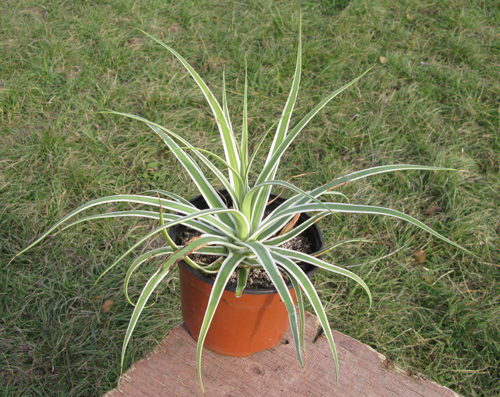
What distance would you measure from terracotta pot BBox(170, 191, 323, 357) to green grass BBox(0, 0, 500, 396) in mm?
529

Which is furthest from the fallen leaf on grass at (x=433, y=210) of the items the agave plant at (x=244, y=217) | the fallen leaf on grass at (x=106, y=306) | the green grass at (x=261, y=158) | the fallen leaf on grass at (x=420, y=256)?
the fallen leaf on grass at (x=106, y=306)

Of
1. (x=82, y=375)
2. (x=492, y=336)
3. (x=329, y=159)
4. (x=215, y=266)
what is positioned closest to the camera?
(x=215, y=266)

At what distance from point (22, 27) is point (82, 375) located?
2237 mm

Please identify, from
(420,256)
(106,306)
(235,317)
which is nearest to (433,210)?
(420,256)

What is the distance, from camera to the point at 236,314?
1.13 meters

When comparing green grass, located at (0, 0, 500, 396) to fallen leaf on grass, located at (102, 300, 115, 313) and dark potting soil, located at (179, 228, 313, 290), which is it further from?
dark potting soil, located at (179, 228, 313, 290)

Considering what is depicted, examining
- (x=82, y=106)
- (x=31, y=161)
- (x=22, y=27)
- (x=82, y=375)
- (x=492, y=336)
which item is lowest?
(x=82, y=375)

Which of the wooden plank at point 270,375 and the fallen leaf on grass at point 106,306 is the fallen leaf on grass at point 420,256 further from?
the fallen leaf on grass at point 106,306

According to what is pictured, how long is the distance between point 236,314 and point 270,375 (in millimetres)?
271

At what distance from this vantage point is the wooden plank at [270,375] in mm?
1220

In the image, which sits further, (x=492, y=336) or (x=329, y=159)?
(x=329, y=159)

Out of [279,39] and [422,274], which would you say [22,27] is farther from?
[422,274]

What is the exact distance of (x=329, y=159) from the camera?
7.52 ft

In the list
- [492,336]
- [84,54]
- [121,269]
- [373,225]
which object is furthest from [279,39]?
[492,336]
